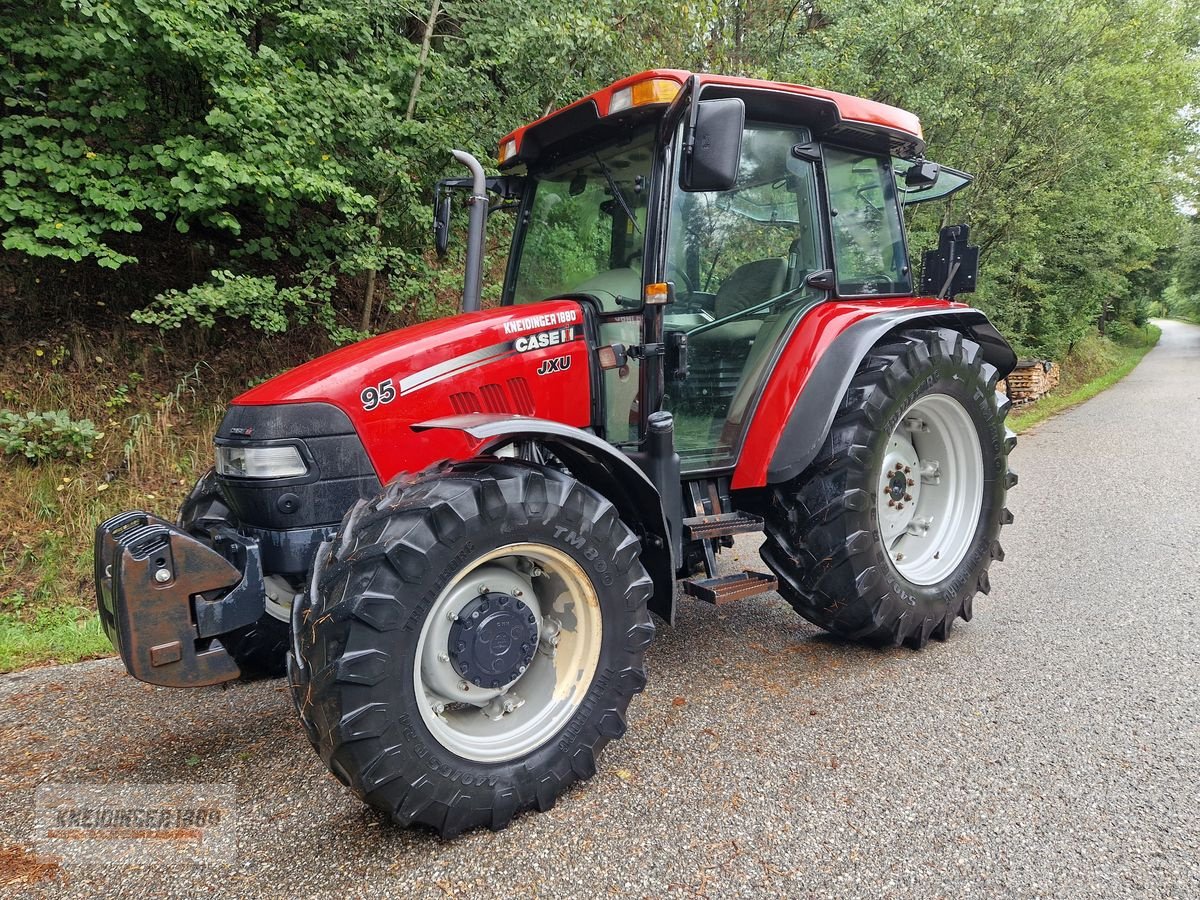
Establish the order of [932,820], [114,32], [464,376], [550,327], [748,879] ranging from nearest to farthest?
[748,879]
[932,820]
[464,376]
[550,327]
[114,32]

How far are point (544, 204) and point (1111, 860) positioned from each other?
2.92 meters

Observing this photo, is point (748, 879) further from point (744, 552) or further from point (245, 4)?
point (245, 4)

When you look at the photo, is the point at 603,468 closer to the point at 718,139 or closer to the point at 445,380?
the point at 445,380

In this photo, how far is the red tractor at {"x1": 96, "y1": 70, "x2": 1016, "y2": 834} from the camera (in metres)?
1.94

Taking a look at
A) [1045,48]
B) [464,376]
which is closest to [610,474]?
[464,376]

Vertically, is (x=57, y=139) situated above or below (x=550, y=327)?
above

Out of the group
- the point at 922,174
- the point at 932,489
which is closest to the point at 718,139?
the point at 922,174

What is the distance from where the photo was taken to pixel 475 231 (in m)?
3.05

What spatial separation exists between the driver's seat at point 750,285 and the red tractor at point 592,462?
0.01 m

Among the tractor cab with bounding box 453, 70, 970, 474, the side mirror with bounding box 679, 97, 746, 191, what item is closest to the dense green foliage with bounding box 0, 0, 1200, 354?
the tractor cab with bounding box 453, 70, 970, 474

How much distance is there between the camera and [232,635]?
2617 mm

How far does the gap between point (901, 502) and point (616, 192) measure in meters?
1.92

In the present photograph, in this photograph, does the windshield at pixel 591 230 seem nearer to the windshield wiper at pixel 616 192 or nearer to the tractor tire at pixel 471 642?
the windshield wiper at pixel 616 192

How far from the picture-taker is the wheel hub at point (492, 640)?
6.88 ft
